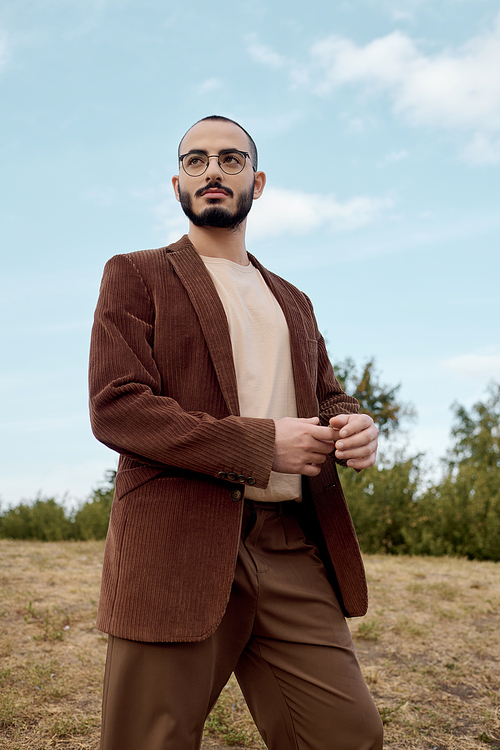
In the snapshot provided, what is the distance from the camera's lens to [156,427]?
1.81 m

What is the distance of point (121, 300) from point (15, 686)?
3.11 meters

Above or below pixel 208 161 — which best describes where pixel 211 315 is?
below

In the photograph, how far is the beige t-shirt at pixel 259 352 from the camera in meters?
2.14

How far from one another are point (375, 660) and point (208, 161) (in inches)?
151

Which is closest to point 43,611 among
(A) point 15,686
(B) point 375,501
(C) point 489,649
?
(A) point 15,686

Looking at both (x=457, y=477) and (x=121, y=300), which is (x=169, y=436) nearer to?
(x=121, y=300)

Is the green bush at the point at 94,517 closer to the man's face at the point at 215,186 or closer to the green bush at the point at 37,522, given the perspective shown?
the green bush at the point at 37,522

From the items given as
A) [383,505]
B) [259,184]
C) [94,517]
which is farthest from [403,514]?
[259,184]

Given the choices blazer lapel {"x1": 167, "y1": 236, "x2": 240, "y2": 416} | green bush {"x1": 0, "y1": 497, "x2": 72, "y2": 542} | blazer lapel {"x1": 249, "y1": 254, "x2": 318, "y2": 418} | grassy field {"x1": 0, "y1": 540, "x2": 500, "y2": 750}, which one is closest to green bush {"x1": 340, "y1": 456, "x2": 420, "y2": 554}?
grassy field {"x1": 0, "y1": 540, "x2": 500, "y2": 750}

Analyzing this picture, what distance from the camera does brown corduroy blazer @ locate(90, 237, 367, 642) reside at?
5.94 feet

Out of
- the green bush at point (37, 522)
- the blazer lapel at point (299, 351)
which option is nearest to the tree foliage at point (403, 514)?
the green bush at point (37, 522)

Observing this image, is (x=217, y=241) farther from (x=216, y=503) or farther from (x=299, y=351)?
(x=216, y=503)

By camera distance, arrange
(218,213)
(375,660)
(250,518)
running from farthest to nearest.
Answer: (375,660), (218,213), (250,518)

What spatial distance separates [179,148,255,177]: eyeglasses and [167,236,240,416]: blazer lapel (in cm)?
35
